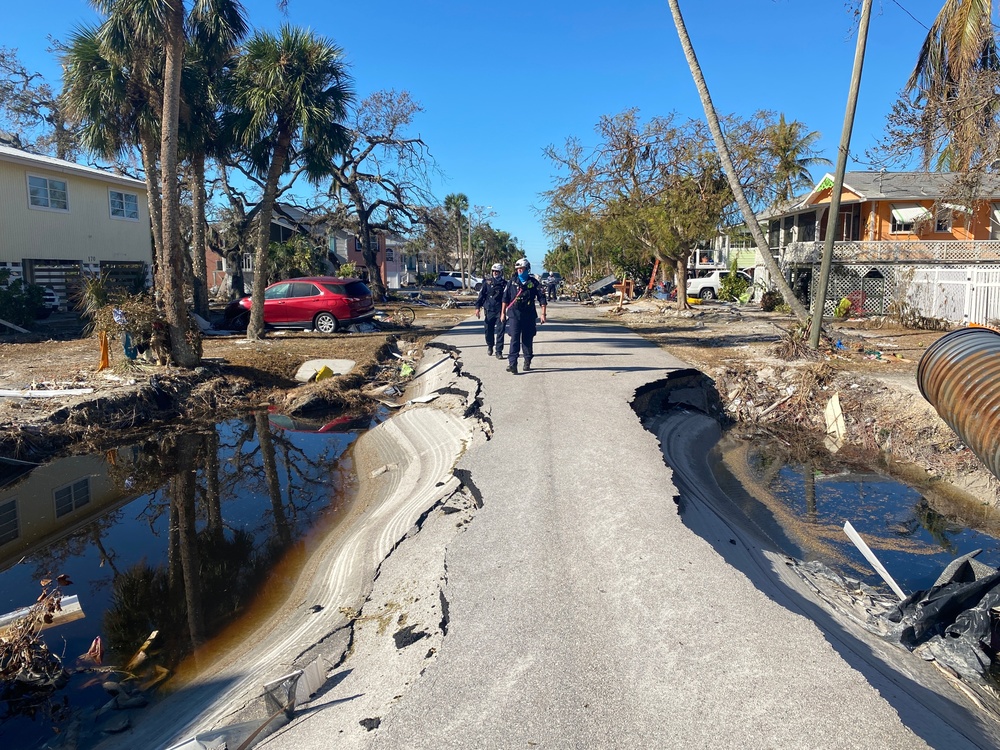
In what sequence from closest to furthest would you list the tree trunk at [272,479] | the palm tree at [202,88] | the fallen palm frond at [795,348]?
the tree trunk at [272,479], the fallen palm frond at [795,348], the palm tree at [202,88]

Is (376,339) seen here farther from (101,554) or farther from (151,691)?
(151,691)

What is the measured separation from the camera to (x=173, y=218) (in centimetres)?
1272

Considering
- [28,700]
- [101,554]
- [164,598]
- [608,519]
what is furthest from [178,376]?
[608,519]

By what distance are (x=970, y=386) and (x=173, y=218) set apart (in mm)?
12174

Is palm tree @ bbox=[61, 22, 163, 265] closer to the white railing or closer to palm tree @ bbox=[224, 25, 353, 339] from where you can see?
palm tree @ bbox=[224, 25, 353, 339]

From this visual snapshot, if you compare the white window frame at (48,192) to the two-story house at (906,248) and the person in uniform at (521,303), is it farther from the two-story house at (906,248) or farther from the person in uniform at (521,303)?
the two-story house at (906,248)

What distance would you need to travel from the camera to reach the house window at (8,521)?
729 centimetres

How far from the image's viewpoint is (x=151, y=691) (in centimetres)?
467

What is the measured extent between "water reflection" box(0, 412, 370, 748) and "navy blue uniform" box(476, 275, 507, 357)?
3.39m

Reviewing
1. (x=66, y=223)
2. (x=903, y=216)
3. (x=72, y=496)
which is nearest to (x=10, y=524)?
(x=72, y=496)

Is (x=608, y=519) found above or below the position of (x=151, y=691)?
above

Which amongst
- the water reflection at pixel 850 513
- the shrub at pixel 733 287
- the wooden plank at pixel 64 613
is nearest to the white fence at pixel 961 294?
the water reflection at pixel 850 513

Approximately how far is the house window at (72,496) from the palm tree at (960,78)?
14198mm

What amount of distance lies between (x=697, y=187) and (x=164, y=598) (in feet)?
75.0
